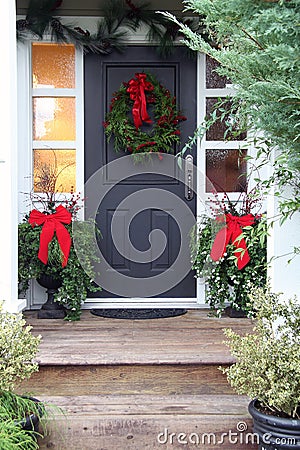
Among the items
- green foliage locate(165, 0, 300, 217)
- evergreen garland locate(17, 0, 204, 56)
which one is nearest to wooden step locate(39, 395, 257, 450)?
green foliage locate(165, 0, 300, 217)

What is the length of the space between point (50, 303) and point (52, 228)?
0.54 metres

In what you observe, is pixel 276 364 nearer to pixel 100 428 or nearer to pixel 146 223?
pixel 100 428

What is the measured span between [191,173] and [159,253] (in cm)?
63

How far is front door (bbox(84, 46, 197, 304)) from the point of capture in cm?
489

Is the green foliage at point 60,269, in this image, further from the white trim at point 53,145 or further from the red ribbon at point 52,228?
the white trim at point 53,145

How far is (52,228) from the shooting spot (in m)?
4.45

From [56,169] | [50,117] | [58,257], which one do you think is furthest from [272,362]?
[50,117]

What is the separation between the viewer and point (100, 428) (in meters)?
2.99

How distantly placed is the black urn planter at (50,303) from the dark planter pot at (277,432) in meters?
2.16

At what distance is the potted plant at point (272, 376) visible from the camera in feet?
8.49

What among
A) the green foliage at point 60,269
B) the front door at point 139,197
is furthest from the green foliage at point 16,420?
the front door at point 139,197

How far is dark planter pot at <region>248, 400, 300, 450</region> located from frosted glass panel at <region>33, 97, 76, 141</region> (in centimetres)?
287

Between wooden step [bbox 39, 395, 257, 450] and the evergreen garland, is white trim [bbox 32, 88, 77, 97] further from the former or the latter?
wooden step [bbox 39, 395, 257, 450]

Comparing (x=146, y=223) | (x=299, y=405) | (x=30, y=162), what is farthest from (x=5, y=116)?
(x=299, y=405)
